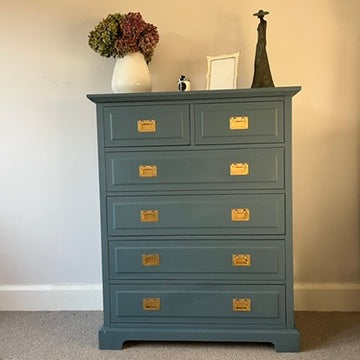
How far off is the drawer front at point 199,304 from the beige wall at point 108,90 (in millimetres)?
545

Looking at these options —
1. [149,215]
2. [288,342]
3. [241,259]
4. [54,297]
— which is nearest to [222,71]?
[149,215]

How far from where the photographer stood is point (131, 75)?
2152mm

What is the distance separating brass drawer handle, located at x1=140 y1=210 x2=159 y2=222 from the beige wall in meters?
0.61

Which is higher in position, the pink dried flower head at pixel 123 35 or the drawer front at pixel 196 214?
the pink dried flower head at pixel 123 35

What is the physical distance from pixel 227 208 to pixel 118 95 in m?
0.72

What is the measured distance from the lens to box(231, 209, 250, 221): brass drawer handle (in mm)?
1970

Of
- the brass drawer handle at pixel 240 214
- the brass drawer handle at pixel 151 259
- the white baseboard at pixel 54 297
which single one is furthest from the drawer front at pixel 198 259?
the white baseboard at pixel 54 297

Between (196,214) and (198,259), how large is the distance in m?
0.22

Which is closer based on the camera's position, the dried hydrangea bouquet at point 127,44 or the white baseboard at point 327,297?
the dried hydrangea bouquet at point 127,44

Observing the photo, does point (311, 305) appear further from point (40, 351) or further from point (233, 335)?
point (40, 351)

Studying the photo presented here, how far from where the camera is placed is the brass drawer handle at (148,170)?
199 cm

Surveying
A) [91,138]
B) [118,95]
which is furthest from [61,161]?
[118,95]

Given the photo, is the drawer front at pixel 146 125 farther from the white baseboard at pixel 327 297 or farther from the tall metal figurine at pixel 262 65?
the white baseboard at pixel 327 297

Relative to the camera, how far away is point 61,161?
252cm
